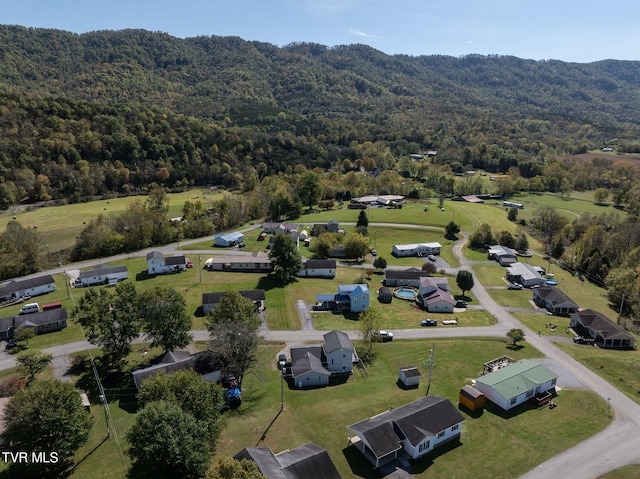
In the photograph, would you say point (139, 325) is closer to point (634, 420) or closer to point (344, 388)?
point (344, 388)

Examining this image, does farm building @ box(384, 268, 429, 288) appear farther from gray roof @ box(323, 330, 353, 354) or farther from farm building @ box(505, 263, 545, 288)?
gray roof @ box(323, 330, 353, 354)

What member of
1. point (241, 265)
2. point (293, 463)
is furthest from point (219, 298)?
point (293, 463)

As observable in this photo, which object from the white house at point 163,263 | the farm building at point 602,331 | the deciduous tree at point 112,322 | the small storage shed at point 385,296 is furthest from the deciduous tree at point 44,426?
the farm building at point 602,331

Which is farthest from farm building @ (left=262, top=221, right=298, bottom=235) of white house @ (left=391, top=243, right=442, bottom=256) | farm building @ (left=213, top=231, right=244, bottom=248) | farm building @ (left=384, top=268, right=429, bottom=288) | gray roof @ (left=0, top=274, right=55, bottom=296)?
gray roof @ (left=0, top=274, right=55, bottom=296)

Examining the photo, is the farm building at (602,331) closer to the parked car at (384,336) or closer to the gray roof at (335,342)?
the parked car at (384,336)

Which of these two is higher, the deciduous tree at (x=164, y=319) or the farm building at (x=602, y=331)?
the deciduous tree at (x=164, y=319)

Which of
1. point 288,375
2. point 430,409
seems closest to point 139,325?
point 288,375
